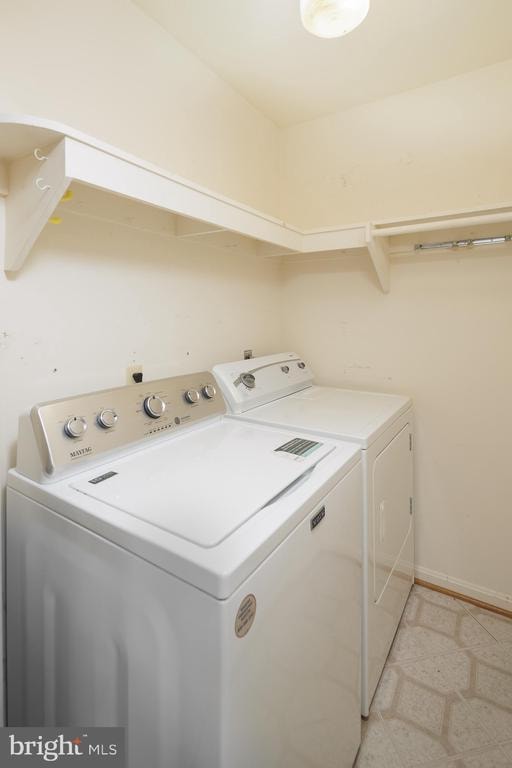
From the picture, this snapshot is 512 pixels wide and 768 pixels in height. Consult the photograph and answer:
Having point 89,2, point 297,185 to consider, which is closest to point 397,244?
point 297,185

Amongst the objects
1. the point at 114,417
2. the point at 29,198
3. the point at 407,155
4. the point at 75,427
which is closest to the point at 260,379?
the point at 114,417

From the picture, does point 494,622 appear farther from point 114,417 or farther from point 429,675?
point 114,417

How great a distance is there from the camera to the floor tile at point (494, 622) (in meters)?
1.77

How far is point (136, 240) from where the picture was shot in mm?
1458

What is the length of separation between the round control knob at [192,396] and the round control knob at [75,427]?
1.43 ft

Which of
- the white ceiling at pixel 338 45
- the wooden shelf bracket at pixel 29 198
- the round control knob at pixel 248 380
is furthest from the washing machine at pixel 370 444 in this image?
the white ceiling at pixel 338 45

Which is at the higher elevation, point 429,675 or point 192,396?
point 192,396

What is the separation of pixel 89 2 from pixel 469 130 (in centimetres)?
165

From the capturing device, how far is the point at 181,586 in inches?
27.0

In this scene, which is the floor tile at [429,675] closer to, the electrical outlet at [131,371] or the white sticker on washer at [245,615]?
the white sticker on washer at [245,615]

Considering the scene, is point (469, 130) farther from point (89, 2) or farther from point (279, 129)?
point (89, 2)

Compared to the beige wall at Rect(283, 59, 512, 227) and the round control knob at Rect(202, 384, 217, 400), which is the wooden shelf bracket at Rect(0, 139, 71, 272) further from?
the beige wall at Rect(283, 59, 512, 227)

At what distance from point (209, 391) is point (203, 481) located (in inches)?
24.5

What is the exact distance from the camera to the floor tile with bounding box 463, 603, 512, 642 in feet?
5.82
